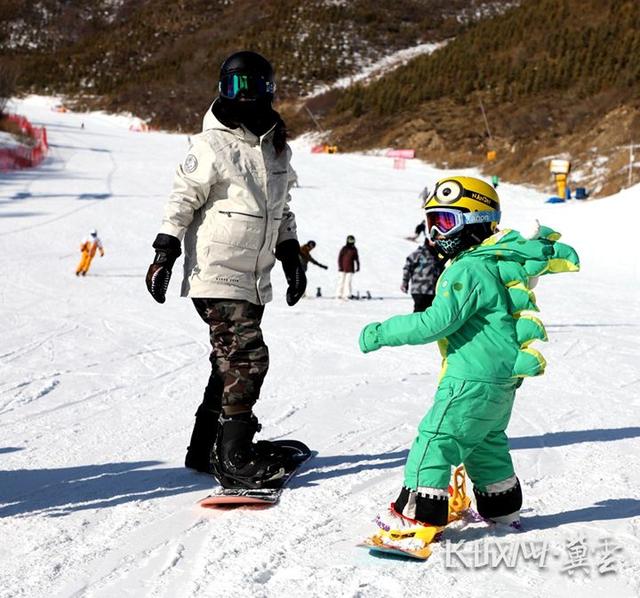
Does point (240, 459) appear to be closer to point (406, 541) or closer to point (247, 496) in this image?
point (247, 496)

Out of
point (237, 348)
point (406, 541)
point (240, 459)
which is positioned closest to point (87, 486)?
point (240, 459)

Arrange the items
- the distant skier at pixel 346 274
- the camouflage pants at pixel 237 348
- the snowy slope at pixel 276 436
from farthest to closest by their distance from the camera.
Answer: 1. the distant skier at pixel 346 274
2. the camouflage pants at pixel 237 348
3. the snowy slope at pixel 276 436

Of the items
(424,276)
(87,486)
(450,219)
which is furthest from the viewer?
(424,276)

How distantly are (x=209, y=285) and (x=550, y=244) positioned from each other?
1.52 meters

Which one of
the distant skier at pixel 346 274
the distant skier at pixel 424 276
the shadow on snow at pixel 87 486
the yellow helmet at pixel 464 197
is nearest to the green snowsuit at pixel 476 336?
the yellow helmet at pixel 464 197

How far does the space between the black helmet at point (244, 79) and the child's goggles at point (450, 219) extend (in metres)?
1.04

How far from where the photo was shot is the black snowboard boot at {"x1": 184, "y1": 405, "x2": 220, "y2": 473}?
430 cm

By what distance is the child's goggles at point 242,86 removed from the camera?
3.79 meters

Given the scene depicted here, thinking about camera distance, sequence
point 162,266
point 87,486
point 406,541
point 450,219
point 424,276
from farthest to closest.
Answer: point 424,276 < point 87,486 < point 162,266 < point 450,219 < point 406,541

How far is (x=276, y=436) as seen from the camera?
5289mm

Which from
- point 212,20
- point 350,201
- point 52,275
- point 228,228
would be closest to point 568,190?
point 350,201

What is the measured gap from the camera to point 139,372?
7645 millimetres

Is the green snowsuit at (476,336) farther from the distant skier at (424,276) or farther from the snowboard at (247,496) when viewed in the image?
the distant skier at (424,276)

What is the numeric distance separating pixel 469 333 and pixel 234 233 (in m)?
1.21
